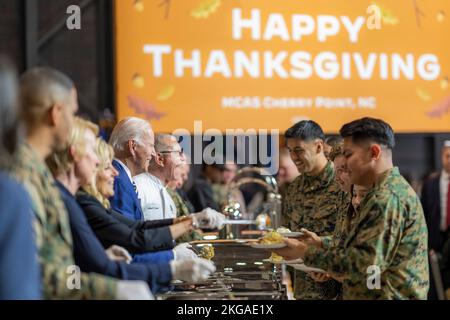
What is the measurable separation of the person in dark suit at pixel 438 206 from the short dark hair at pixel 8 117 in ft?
20.9

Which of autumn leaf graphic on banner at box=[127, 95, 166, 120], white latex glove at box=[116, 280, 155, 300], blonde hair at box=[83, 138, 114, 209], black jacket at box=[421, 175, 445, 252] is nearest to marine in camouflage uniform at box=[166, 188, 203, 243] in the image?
autumn leaf graphic on banner at box=[127, 95, 166, 120]

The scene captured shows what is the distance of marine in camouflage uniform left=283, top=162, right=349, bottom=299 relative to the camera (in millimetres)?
4801

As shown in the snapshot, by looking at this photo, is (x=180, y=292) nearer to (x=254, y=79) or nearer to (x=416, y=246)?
(x=416, y=246)

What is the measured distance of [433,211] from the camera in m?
8.05

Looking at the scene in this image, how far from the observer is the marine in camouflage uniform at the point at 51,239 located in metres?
2.29

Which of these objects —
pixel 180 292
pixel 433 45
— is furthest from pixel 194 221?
pixel 433 45

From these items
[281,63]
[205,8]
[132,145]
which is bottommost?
[132,145]

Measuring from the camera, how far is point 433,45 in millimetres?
7570

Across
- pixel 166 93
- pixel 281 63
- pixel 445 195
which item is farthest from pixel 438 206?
pixel 166 93

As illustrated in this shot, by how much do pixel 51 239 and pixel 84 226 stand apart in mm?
451

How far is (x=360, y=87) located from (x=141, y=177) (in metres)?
3.18

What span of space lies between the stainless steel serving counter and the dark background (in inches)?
128

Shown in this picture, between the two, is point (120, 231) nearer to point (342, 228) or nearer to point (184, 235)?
point (342, 228)

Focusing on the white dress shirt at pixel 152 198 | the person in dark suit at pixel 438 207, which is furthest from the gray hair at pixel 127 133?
the person in dark suit at pixel 438 207
